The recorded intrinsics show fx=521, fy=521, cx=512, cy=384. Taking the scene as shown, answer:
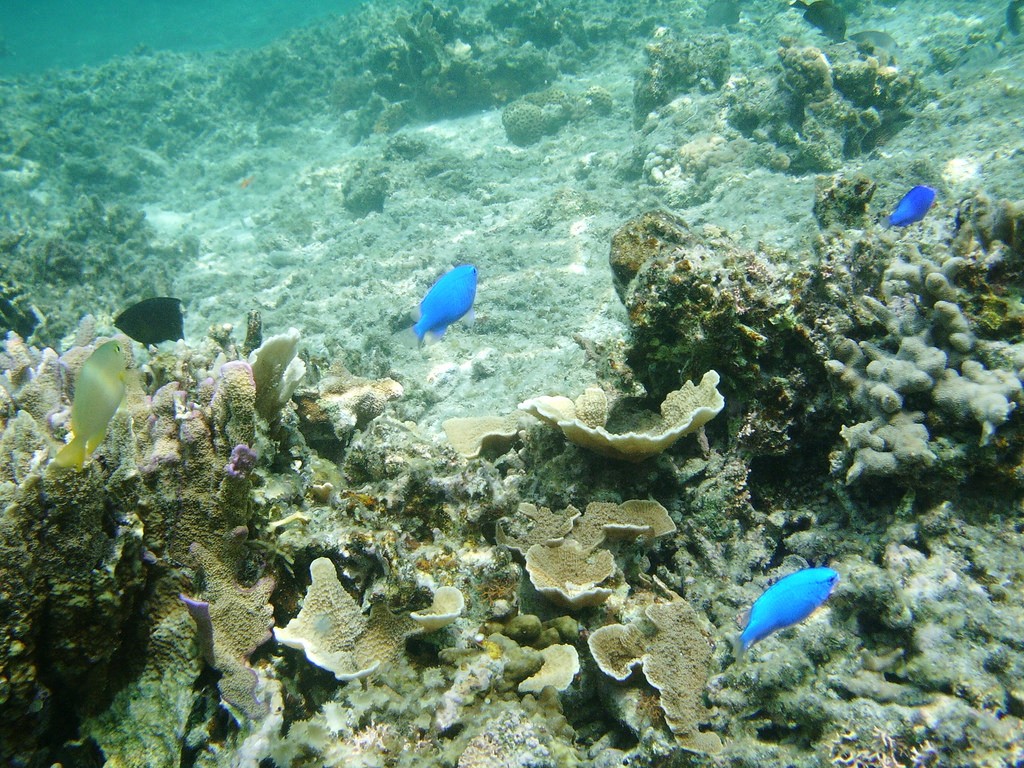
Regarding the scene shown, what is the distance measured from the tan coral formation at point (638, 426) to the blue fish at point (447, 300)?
81cm

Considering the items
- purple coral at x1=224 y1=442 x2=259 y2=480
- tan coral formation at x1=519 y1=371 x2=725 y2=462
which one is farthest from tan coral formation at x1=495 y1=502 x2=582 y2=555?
purple coral at x1=224 y1=442 x2=259 y2=480

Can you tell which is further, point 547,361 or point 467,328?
point 467,328

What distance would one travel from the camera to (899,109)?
29.4ft

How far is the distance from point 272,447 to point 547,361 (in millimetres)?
3047

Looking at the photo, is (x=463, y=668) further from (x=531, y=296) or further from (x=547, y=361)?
(x=531, y=296)

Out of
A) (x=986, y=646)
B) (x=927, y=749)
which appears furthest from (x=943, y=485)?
(x=927, y=749)

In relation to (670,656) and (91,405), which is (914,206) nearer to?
(670,656)

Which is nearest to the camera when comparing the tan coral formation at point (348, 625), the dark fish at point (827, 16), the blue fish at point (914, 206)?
the tan coral formation at point (348, 625)

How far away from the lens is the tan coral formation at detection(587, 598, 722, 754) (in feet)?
6.86

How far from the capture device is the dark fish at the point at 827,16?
32.9 ft

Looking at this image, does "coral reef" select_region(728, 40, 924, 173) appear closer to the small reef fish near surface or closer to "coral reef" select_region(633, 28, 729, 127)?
"coral reef" select_region(633, 28, 729, 127)

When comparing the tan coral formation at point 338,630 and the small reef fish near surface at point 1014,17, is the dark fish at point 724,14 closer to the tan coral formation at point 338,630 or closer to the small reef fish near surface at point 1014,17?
the small reef fish near surface at point 1014,17

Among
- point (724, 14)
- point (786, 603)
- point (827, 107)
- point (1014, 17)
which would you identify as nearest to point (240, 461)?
point (786, 603)

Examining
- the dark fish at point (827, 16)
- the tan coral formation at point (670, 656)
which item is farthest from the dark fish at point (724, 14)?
the tan coral formation at point (670, 656)
